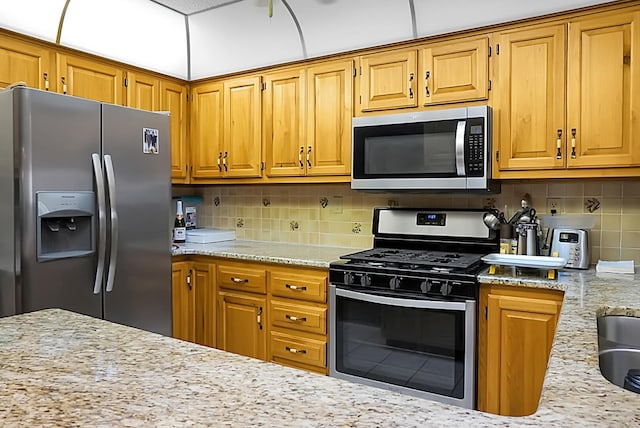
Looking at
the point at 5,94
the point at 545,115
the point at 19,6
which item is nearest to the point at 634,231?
the point at 545,115

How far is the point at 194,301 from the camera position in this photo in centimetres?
327

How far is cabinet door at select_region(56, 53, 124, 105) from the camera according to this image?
289 cm

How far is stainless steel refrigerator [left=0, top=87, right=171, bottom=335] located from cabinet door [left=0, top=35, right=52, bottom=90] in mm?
511

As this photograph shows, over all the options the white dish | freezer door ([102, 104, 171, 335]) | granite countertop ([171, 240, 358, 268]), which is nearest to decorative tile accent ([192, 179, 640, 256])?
granite countertop ([171, 240, 358, 268])

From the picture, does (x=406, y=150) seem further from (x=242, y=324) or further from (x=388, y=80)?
(x=242, y=324)

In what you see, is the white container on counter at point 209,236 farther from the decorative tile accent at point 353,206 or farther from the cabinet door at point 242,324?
the cabinet door at point 242,324

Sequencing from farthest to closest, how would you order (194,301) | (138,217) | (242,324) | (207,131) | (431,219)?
(207,131)
(194,301)
(242,324)
(431,219)
(138,217)

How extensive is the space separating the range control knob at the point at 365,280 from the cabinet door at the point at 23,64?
2151 mm

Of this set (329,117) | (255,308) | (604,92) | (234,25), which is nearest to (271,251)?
(255,308)

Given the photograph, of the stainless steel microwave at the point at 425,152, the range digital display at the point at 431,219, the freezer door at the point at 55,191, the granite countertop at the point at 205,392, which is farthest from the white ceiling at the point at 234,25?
the granite countertop at the point at 205,392

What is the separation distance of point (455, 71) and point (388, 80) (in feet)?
1.33

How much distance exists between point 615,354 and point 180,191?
3383mm

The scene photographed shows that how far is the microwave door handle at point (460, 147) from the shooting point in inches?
99.5

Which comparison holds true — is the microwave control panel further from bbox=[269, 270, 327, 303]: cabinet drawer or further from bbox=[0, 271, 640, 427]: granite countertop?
bbox=[0, 271, 640, 427]: granite countertop
